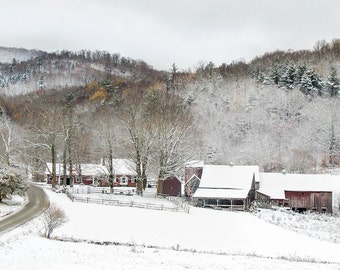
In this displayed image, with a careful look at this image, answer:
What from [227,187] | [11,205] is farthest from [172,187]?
[11,205]

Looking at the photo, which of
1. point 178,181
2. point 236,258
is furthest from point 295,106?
point 236,258

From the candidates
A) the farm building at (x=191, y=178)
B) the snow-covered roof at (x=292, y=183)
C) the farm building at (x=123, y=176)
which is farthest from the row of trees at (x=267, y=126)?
the farm building at (x=191, y=178)

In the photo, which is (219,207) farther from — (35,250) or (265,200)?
(35,250)

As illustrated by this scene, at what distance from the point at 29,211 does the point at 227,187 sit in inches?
1022

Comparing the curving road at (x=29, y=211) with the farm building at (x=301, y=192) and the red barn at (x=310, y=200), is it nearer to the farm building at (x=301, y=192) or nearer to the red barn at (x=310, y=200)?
the farm building at (x=301, y=192)

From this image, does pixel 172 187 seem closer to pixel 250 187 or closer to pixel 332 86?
pixel 250 187

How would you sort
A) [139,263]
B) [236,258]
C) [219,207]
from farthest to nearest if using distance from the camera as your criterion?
[219,207] < [236,258] < [139,263]

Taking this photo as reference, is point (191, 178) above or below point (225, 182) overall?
above

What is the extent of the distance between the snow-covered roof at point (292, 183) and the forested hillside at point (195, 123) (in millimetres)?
10915

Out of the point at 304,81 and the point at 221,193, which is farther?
the point at 304,81

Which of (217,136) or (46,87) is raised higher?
(46,87)

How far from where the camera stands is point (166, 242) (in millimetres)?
30922

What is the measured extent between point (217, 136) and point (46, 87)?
344 ft

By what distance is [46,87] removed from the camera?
18250 cm
